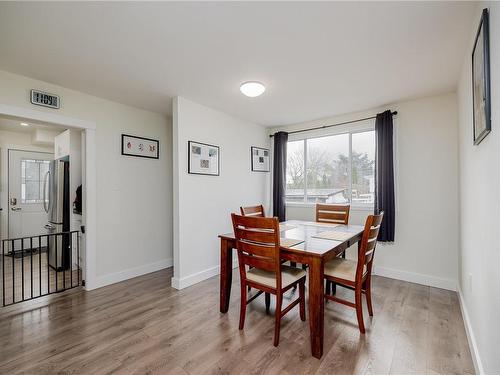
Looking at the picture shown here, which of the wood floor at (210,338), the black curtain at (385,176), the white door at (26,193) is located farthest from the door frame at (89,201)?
the black curtain at (385,176)

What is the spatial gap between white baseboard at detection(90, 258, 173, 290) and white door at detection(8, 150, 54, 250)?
2847mm

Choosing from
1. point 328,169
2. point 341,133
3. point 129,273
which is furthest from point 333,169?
point 129,273

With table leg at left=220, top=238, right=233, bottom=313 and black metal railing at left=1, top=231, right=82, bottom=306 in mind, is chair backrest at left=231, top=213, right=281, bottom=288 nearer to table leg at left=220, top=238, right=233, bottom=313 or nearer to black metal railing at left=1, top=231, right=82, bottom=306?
table leg at left=220, top=238, right=233, bottom=313

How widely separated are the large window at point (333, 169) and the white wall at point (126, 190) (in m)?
2.23

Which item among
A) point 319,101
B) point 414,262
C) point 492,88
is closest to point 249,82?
point 319,101

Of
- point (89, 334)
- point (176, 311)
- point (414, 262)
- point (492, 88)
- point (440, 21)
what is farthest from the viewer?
point (414, 262)

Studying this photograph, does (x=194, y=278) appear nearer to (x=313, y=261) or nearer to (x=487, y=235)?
(x=313, y=261)

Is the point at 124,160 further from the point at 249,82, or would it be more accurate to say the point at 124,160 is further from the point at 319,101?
the point at 319,101

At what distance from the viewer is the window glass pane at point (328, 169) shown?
3.83m

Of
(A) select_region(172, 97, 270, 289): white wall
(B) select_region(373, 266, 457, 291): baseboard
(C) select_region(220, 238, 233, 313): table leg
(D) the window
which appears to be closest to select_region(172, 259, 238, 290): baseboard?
(A) select_region(172, 97, 270, 289): white wall

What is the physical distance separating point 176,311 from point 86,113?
8.41ft

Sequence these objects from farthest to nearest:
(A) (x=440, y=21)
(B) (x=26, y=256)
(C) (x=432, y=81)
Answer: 1. (B) (x=26, y=256)
2. (C) (x=432, y=81)
3. (A) (x=440, y=21)

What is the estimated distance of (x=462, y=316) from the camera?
7.39 feet

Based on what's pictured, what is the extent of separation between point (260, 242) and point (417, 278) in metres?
2.51
